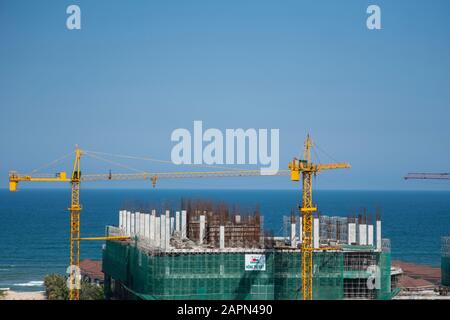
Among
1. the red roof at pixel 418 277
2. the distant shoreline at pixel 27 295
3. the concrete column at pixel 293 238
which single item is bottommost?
the distant shoreline at pixel 27 295

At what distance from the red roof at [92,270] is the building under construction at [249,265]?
2448cm

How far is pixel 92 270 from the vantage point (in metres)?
96.1

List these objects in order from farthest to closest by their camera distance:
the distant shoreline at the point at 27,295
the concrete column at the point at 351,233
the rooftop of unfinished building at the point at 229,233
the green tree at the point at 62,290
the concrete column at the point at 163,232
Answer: the distant shoreline at the point at 27,295
the green tree at the point at 62,290
the concrete column at the point at 351,233
the rooftop of unfinished building at the point at 229,233
the concrete column at the point at 163,232

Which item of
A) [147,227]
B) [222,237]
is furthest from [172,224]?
[222,237]

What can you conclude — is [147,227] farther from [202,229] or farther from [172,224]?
[172,224]

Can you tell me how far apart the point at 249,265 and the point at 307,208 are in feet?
22.2

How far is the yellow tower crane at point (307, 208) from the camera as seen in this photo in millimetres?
62000

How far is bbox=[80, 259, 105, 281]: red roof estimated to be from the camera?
92.6m

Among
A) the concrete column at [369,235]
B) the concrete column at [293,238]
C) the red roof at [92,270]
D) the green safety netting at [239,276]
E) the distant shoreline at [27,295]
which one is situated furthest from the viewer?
the red roof at [92,270]

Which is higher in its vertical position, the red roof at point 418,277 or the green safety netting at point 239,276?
the green safety netting at point 239,276

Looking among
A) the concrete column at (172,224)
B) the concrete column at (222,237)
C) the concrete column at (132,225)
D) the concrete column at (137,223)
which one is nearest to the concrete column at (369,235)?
the concrete column at (222,237)

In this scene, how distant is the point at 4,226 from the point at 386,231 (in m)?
70.0

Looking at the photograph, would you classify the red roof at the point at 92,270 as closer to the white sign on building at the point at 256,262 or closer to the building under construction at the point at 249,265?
the building under construction at the point at 249,265

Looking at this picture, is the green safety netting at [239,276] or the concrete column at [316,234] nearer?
the green safety netting at [239,276]
